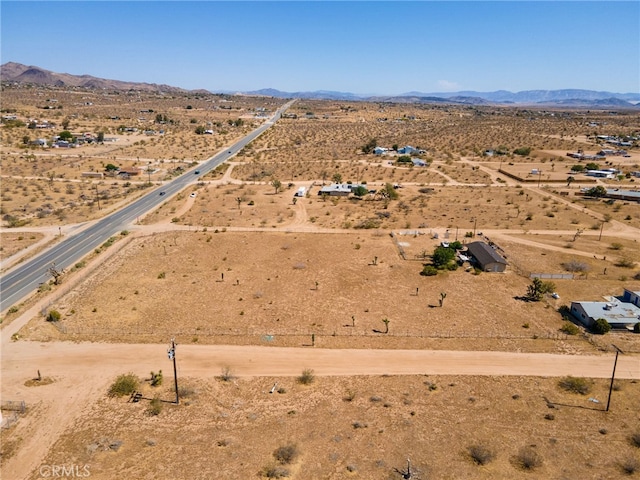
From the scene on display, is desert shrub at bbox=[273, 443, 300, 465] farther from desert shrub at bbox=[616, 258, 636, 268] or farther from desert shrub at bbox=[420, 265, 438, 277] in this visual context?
desert shrub at bbox=[616, 258, 636, 268]

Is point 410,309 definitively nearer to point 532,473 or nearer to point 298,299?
point 298,299

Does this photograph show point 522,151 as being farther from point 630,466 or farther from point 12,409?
point 12,409

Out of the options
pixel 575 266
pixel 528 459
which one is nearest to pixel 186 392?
pixel 528 459

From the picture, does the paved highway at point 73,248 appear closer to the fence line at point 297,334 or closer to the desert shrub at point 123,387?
the fence line at point 297,334

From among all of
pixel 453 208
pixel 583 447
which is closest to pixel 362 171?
pixel 453 208

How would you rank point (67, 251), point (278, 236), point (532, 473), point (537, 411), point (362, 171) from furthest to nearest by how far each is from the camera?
point (362, 171) < point (278, 236) < point (67, 251) < point (537, 411) < point (532, 473)

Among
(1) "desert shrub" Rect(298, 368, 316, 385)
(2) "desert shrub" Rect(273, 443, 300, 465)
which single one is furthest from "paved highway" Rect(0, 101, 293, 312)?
(2) "desert shrub" Rect(273, 443, 300, 465)
